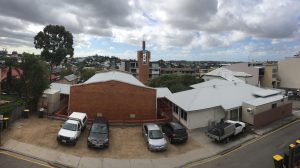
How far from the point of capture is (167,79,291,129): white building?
27.3m

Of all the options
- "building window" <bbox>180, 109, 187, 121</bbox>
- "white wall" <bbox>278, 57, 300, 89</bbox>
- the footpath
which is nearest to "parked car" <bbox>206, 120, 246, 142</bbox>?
the footpath

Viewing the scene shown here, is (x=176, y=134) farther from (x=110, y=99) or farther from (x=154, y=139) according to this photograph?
(x=110, y=99)

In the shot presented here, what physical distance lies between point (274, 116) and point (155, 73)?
82097mm

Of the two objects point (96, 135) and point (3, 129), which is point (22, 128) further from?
point (96, 135)

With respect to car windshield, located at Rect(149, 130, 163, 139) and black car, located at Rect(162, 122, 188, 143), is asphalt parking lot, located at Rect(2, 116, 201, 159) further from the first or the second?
car windshield, located at Rect(149, 130, 163, 139)

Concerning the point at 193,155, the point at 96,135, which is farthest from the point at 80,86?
the point at 193,155

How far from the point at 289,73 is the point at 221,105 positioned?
5787 cm

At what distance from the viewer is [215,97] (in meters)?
30.4

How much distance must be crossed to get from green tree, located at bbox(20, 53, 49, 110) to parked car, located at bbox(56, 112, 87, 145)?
885cm

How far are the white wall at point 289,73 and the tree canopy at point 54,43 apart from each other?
60.1m

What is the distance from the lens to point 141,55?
90.8 metres

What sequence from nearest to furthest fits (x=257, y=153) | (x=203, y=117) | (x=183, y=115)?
(x=257, y=153)
(x=203, y=117)
(x=183, y=115)

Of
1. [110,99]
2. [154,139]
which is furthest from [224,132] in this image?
[110,99]

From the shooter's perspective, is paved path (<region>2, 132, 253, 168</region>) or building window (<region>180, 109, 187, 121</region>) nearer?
paved path (<region>2, 132, 253, 168</region>)
